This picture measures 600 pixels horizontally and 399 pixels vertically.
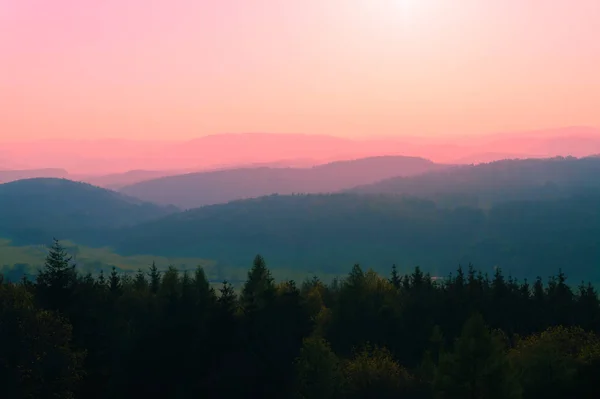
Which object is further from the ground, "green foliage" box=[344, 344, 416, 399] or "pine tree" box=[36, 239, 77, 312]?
"pine tree" box=[36, 239, 77, 312]

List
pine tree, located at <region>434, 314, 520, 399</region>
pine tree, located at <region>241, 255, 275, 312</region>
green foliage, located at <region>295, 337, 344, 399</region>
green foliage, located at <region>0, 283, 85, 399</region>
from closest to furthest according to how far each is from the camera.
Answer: green foliage, located at <region>0, 283, 85, 399</region>
pine tree, located at <region>434, 314, 520, 399</region>
green foliage, located at <region>295, 337, 344, 399</region>
pine tree, located at <region>241, 255, 275, 312</region>

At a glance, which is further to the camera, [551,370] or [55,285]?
[55,285]

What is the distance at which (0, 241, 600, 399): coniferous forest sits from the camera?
53.0 meters

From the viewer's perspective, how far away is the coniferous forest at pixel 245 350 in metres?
53.0

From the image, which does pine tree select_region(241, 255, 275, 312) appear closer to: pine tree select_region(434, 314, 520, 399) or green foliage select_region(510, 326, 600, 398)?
pine tree select_region(434, 314, 520, 399)

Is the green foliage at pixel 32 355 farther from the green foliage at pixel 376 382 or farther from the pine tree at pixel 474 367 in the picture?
the pine tree at pixel 474 367

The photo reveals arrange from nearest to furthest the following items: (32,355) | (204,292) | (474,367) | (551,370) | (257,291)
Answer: (32,355) < (474,367) < (551,370) < (204,292) < (257,291)

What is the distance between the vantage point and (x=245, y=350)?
6756cm

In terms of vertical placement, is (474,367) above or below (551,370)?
above

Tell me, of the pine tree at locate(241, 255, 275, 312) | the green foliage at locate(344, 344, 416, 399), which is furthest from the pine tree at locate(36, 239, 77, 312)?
the green foliage at locate(344, 344, 416, 399)

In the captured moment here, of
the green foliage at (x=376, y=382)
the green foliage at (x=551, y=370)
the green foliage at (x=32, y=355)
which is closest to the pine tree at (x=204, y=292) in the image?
the green foliage at (x=376, y=382)

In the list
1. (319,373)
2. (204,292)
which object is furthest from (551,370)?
(204,292)

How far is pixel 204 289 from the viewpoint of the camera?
77.1 m

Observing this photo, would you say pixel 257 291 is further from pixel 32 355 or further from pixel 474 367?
pixel 474 367
